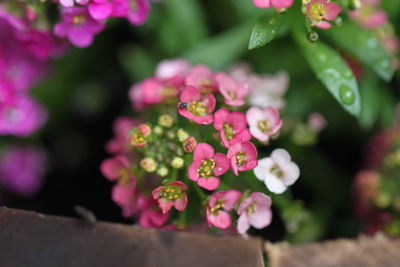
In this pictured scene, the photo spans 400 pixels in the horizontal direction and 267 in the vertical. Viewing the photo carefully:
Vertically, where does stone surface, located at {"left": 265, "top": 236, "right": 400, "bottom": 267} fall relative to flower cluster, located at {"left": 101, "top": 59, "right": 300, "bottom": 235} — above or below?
below

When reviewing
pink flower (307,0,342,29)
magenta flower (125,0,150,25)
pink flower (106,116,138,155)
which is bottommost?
pink flower (106,116,138,155)

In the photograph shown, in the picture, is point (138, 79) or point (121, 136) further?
point (138, 79)

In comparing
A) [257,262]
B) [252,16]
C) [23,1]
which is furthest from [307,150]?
[23,1]

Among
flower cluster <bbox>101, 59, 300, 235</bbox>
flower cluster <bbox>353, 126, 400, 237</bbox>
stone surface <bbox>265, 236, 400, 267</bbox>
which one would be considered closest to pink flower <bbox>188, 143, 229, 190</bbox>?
flower cluster <bbox>101, 59, 300, 235</bbox>

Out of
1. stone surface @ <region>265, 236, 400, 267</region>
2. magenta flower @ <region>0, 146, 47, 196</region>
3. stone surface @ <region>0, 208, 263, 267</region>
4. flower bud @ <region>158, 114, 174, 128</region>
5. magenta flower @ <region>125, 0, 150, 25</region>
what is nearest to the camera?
stone surface @ <region>0, 208, 263, 267</region>

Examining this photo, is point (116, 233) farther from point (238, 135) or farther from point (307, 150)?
point (307, 150)

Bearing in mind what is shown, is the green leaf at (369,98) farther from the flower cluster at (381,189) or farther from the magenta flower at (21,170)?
the magenta flower at (21,170)

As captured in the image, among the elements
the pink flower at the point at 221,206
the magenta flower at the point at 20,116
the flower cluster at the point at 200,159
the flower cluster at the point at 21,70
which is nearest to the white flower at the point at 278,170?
the flower cluster at the point at 200,159

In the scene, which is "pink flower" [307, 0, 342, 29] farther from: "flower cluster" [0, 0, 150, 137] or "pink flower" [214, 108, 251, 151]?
"flower cluster" [0, 0, 150, 137]
